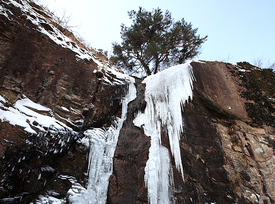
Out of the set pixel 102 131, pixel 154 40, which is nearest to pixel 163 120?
pixel 102 131

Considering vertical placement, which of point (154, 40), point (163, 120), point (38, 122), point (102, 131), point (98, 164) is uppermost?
point (154, 40)

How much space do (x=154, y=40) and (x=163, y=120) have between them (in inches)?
202

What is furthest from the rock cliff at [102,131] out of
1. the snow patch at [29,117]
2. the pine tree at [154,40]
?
the pine tree at [154,40]

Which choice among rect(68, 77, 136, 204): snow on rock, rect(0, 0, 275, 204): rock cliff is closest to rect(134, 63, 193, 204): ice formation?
rect(0, 0, 275, 204): rock cliff

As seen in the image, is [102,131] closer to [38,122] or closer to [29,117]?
[38,122]

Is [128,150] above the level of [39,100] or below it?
below

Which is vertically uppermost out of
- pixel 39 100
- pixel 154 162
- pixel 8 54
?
pixel 8 54

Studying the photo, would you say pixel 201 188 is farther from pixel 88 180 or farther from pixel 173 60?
pixel 173 60

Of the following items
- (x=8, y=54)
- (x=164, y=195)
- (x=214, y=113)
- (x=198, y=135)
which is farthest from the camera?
(x=214, y=113)

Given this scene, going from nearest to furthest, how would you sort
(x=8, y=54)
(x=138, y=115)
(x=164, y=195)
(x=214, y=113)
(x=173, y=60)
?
1. (x=164, y=195)
2. (x=8, y=54)
3. (x=214, y=113)
4. (x=138, y=115)
5. (x=173, y=60)

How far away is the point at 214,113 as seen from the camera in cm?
369

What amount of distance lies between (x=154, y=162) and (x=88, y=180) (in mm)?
1395

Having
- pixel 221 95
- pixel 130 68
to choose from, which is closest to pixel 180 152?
pixel 221 95

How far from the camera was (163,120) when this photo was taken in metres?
3.62
